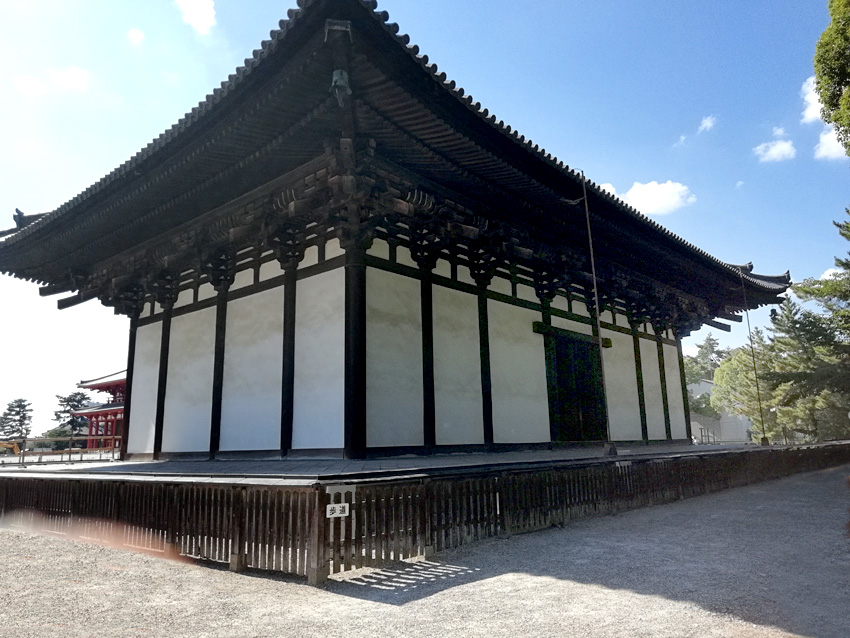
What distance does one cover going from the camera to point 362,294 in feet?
25.9

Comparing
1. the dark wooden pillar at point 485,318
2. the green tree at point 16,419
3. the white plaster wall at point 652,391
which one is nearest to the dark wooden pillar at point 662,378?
the white plaster wall at point 652,391

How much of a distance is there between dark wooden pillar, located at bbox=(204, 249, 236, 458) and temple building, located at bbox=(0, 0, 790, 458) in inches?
1.4

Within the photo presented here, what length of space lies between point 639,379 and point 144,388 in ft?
39.7

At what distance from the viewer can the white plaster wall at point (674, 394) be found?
50.1ft

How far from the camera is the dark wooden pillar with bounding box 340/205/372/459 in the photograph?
741cm

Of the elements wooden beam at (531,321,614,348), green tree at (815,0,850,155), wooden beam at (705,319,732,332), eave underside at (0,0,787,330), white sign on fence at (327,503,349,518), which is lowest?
white sign on fence at (327,503,349,518)

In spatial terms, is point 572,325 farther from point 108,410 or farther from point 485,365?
point 108,410

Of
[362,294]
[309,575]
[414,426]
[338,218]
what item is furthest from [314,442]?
[309,575]

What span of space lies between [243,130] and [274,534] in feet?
16.1

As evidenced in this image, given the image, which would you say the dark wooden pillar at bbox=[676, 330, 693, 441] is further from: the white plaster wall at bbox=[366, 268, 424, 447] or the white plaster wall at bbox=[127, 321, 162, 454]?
the white plaster wall at bbox=[127, 321, 162, 454]

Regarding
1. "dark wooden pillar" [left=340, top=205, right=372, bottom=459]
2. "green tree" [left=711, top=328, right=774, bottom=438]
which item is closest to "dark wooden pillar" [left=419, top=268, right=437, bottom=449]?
"dark wooden pillar" [left=340, top=205, right=372, bottom=459]

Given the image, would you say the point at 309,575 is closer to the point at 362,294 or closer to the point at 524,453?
the point at 362,294

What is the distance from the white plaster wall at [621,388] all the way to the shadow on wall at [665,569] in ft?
19.9

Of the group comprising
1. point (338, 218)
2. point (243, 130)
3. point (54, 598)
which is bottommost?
point (54, 598)
